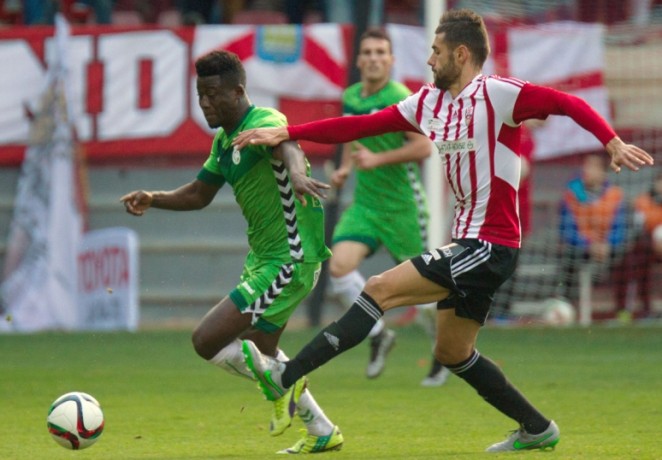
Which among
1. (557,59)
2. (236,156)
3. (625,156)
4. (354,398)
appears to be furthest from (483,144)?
(557,59)

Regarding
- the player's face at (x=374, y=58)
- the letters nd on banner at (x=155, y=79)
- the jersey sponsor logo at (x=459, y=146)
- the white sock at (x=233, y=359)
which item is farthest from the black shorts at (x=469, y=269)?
the letters nd on banner at (x=155, y=79)

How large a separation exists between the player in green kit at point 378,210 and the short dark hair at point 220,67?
10.0 ft

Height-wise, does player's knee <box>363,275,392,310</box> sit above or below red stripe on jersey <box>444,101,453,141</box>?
below

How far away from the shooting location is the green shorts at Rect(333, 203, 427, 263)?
974cm

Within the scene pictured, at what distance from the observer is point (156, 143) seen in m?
15.2

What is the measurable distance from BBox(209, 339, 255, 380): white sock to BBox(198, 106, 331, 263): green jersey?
18.8 inches

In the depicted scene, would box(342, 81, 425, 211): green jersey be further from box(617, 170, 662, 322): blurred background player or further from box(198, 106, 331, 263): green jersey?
box(617, 170, 662, 322): blurred background player

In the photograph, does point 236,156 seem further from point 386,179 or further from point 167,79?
point 167,79

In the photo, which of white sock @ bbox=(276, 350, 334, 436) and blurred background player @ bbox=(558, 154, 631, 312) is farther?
blurred background player @ bbox=(558, 154, 631, 312)

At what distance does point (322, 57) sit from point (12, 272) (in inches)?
163

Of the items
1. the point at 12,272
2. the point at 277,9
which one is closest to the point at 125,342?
the point at 12,272

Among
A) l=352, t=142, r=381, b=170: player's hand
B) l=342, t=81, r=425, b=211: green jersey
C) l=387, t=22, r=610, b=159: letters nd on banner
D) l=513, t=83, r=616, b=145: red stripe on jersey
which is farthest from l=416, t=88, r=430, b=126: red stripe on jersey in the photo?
l=387, t=22, r=610, b=159: letters nd on banner

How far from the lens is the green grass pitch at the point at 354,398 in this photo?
Answer: 6766 mm

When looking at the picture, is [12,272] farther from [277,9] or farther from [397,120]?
[397,120]
